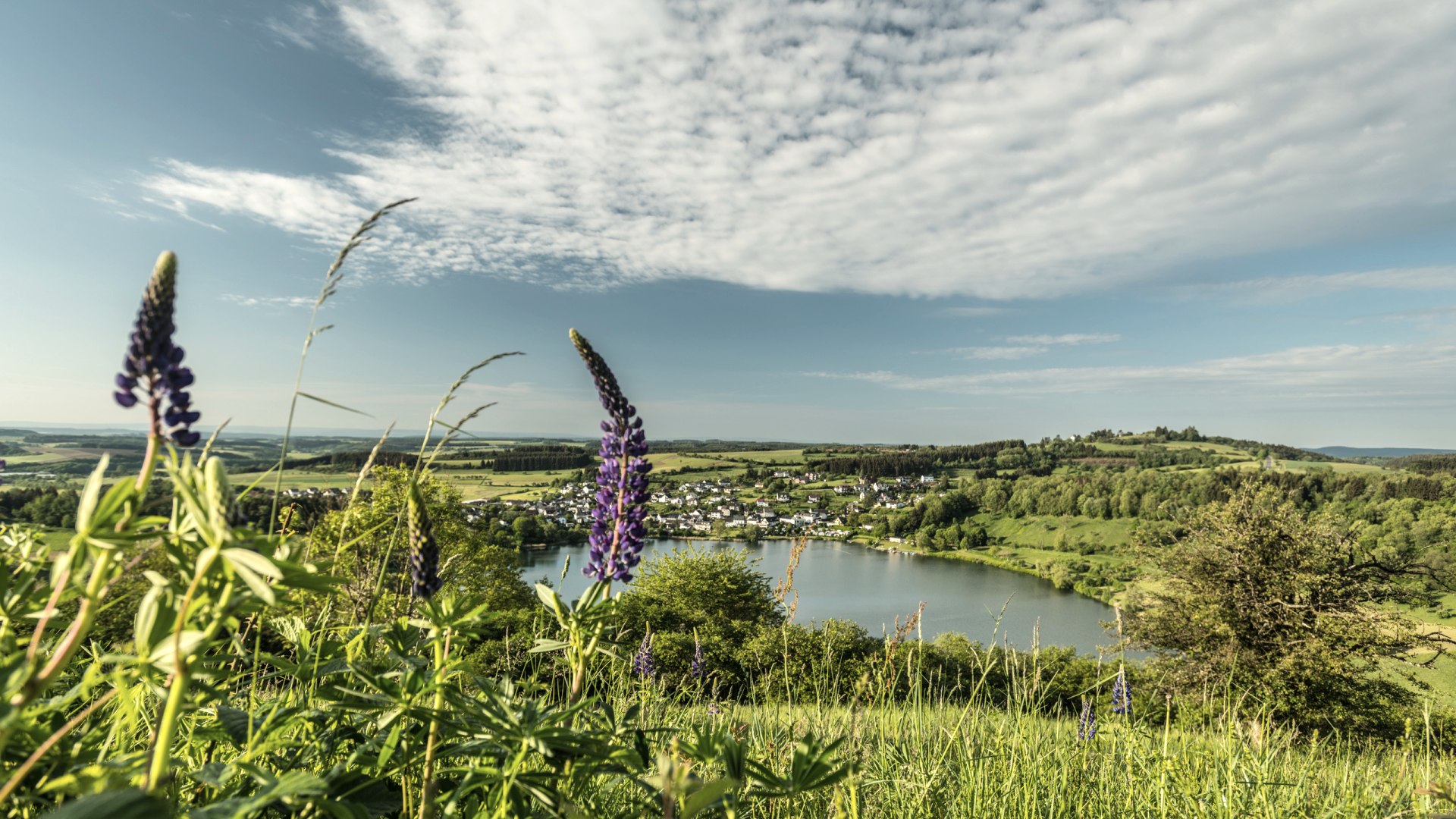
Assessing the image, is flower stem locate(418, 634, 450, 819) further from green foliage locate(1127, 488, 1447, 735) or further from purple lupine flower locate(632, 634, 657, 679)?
green foliage locate(1127, 488, 1447, 735)

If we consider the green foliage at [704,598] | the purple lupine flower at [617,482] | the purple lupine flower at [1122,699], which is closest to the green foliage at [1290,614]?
the green foliage at [704,598]

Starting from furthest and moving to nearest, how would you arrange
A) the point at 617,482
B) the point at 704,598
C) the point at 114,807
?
the point at 704,598 < the point at 617,482 < the point at 114,807

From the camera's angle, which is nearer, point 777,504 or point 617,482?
point 617,482

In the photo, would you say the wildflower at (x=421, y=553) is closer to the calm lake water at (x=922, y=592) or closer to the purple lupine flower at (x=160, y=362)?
the purple lupine flower at (x=160, y=362)

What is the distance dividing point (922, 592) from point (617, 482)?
104 metres

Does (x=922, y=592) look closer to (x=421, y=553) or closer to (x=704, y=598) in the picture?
(x=704, y=598)

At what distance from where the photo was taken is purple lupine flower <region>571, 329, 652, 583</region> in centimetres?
232

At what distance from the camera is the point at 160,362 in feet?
4.47

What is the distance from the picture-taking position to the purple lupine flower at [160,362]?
1356 mm

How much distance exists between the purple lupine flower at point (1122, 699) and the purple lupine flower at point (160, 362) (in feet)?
18.9

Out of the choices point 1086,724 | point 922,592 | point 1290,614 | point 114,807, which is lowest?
point 922,592

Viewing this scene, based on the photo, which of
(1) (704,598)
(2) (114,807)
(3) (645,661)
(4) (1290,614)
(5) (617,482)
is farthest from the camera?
(1) (704,598)

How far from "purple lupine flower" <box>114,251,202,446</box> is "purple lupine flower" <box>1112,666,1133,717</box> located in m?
5.75

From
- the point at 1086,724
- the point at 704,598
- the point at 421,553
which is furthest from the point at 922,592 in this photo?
the point at 421,553
